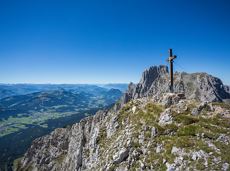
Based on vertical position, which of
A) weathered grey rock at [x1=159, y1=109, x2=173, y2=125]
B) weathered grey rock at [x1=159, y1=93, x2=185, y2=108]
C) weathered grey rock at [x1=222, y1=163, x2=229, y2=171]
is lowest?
weathered grey rock at [x1=222, y1=163, x2=229, y2=171]

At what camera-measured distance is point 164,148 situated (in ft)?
83.6

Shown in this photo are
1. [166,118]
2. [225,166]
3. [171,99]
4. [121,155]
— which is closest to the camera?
[225,166]

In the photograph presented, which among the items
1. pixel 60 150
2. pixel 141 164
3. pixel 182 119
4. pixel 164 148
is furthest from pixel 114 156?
pixel 60 150

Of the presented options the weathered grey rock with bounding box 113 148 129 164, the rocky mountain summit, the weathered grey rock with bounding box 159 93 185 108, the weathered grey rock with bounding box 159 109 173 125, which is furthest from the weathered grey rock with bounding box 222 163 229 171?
the weathered grey rock with bounding box 159 93 185 108

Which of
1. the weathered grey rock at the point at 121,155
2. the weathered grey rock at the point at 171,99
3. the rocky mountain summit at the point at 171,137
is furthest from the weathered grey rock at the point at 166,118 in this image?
the weathered grey rock at the point at 121,155

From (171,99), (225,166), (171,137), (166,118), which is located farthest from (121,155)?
(225,166)

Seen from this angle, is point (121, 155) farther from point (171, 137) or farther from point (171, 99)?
point (171, 99)

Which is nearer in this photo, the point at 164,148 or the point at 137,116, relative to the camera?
the point at 164,148

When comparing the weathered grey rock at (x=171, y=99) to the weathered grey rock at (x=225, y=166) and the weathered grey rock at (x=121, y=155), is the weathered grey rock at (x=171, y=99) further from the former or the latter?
the weathered grey rock at (x=225, y=166)

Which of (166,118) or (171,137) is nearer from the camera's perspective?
(171,137)

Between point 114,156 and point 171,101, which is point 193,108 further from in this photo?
point 114,156

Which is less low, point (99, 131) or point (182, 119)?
point (182, 119)

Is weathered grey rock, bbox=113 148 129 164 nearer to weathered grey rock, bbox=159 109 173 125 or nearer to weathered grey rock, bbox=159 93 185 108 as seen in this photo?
weathered grey rock, bbox=159 109 173 125

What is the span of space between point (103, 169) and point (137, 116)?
34.7 ft
